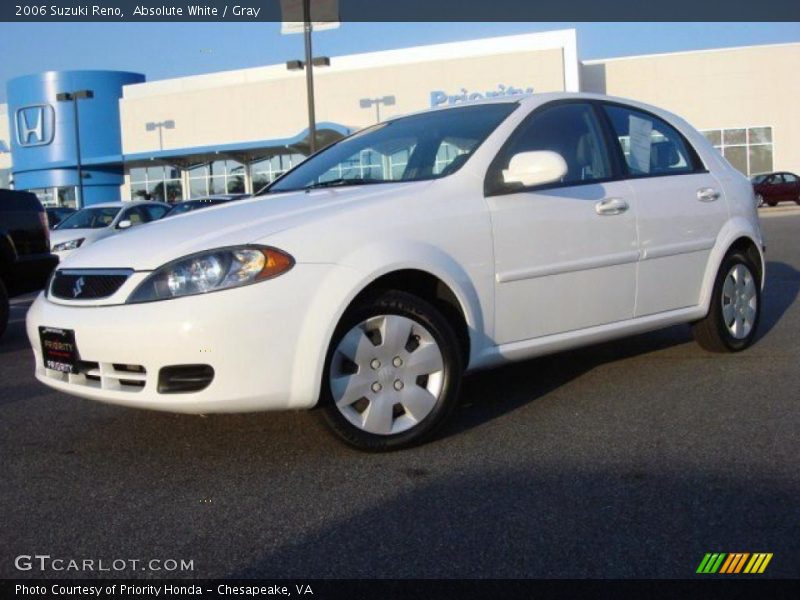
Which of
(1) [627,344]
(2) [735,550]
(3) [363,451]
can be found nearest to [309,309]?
(3) [363,451]

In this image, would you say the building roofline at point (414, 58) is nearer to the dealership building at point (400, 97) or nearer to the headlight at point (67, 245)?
the dealership building at point (400, 97)

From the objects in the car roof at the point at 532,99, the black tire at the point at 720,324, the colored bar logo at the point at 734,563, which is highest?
the car roof at the point at 532,99

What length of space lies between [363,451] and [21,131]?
170 ft

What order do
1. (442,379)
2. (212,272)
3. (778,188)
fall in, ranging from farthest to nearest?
1. (778,188)
2. (442,379)
3. (212,272)

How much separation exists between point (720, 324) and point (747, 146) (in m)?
36.8

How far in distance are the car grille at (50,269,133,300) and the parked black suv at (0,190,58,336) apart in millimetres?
4003

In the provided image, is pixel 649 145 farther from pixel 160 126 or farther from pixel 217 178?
pixel 160 126

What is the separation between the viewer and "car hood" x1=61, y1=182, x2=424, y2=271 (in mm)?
3564

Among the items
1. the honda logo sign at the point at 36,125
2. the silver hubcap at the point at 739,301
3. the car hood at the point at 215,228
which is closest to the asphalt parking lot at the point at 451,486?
the silver hubcap at the point at 739,301

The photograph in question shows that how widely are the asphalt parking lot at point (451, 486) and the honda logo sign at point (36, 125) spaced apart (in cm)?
4769

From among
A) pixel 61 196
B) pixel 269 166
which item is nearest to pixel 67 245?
pixel 269 166

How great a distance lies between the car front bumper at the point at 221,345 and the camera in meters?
3.37

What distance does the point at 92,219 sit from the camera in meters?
14.6

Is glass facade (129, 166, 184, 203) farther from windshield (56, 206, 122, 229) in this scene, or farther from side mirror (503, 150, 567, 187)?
side mirror (503, 150, 567, 187)
